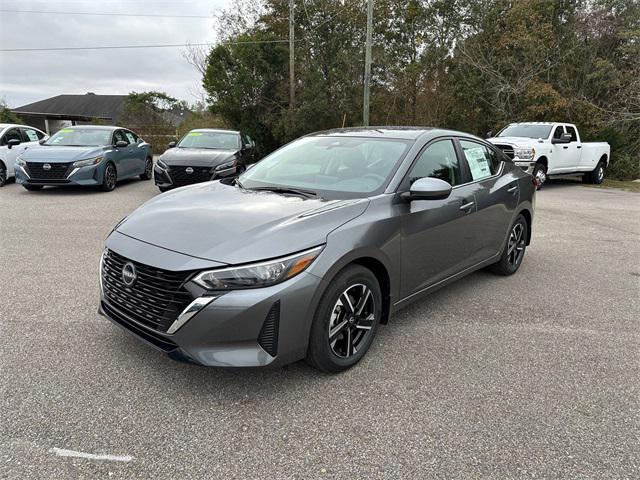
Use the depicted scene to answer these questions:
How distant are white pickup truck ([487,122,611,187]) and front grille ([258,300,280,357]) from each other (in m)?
11.0

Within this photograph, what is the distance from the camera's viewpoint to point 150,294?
2732mm

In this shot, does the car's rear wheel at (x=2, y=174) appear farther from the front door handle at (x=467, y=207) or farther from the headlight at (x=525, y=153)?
the headlight at (x=525, y=153)

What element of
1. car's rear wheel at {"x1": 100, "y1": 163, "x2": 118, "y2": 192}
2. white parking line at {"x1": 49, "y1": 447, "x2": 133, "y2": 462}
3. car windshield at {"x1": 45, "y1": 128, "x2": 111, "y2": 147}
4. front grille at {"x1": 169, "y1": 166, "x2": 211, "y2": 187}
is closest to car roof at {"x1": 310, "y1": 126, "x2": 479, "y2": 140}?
white parking line at {"x1": 49, "y1": 447, "x2": 133, "y2": 462}

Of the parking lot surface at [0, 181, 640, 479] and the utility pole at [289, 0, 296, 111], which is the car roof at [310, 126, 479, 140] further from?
the utility pole at [289, 0, 296, 111]

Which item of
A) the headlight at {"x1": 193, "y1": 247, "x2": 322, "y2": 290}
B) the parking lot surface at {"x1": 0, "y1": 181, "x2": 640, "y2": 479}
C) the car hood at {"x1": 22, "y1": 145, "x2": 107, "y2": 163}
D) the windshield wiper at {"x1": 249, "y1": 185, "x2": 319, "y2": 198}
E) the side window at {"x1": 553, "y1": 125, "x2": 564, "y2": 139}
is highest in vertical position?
the side window at {"x1": 553, "y1": 125, "x2": 564, "y2": 139}

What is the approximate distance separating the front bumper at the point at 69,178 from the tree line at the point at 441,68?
41.8ft

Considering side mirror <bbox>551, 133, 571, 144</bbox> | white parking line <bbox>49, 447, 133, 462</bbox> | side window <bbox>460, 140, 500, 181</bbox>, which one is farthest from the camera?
side mirror <bbox>551, 133, 571, 144</bbox>

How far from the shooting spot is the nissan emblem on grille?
2807 millimetres

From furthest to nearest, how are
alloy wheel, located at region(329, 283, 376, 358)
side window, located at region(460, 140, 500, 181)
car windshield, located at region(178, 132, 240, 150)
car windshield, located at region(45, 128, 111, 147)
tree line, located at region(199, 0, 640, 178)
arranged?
tree line, located at region(199, 0, 640, 178) → car windshield, located at region(178, 132, 240, 150) → car windshield, located at region(45, 128, 111, 147) → side window, located at region(460, 140, 500, 181) → alloy wheel, located at region(329, 283, 376, 358)

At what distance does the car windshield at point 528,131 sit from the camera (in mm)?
13539

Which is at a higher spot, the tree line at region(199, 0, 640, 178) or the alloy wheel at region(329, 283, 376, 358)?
the tree line at region(199, 0, 640, 178)

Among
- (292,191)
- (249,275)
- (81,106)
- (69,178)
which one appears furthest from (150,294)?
(81,106)

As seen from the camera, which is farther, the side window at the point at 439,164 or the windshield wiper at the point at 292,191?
the side window at the point at 439,164

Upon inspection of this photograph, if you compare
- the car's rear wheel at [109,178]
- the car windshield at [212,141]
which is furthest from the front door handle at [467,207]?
the car's rear wheel at [109,178]
